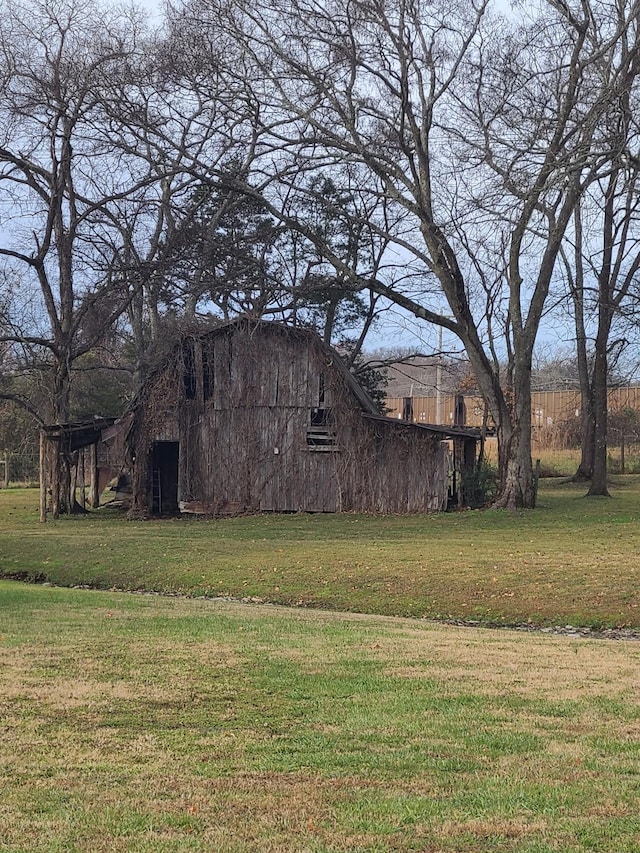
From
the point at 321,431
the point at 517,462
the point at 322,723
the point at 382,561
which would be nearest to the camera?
the point at 322,723

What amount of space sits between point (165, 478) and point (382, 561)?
1885cm

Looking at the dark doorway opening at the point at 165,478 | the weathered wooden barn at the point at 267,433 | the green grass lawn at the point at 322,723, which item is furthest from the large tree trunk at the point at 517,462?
the green grass lawn at the point at 322,723

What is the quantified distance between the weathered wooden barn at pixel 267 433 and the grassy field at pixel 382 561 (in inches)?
99.8

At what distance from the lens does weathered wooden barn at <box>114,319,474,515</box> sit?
119 ft

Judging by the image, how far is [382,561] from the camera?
73.8 feet

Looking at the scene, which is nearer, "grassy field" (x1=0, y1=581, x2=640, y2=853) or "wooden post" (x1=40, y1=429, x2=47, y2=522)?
"grassy field" (x1=0, y1=581, x2=640, y2=853)

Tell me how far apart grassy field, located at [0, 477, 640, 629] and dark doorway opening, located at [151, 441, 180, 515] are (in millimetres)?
5151

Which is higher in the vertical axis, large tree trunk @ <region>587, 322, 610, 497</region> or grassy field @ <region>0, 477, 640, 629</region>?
large tree trunk @ <region>587, 322, 610, 497</region>

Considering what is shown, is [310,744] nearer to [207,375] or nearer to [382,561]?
[382,561]

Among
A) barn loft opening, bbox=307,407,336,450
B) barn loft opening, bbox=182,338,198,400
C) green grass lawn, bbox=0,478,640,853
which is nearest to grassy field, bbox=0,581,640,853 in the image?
green grass lawn, bbox=0,478,640,853

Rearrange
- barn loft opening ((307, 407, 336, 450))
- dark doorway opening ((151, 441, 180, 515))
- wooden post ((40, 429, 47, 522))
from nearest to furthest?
1. wooden post ((40, 429, 47, 522))
2. barn loft opening ((307, 407, 336, 450))
3. dark doorway opening ((151, 441, 180, 515))

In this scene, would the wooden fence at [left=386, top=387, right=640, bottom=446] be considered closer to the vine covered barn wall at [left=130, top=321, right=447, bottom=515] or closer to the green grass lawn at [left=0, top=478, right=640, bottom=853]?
the vine covered barn wall at [left=130, top=321, right=447, bottom=515]

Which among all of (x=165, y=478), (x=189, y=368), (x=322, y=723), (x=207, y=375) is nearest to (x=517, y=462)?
(x=207, y=375)

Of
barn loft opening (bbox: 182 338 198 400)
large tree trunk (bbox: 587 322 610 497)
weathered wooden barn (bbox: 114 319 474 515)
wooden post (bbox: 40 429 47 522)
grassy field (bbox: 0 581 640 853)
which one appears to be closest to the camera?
grassy field (bbox: 0 581 640 853)
